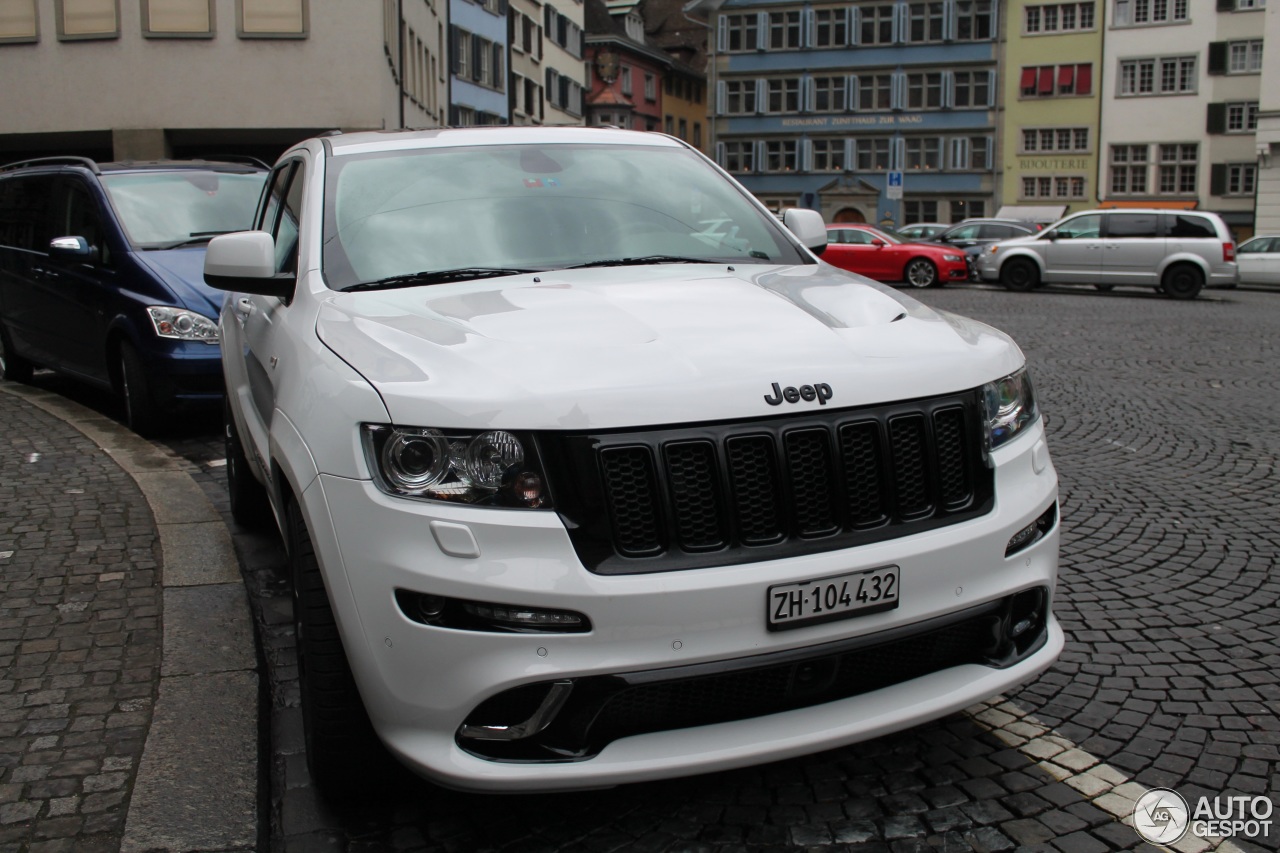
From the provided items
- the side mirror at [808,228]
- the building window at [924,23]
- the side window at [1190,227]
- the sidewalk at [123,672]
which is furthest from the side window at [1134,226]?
the building window at [924,23]

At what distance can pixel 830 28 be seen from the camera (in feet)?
244

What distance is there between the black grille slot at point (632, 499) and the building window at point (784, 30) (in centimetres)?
7562

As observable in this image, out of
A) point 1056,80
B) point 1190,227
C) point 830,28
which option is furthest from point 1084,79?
point 1190,227

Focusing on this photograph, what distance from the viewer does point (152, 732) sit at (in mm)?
3631

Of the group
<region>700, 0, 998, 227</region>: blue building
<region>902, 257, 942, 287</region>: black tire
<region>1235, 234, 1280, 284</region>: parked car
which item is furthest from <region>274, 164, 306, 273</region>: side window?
<region>700, 0, 998, 227</region>: blue building

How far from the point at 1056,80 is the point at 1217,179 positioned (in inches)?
388

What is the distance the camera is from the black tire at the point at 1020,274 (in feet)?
94.5

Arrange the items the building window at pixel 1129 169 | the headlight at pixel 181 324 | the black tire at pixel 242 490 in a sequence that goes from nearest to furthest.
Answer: the black tire at pixel 242 490 → the headlight at pixel 181 324 → the building window at pixel 1129 169

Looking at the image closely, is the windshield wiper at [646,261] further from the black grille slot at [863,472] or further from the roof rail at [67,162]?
the roof rail at [67,162]

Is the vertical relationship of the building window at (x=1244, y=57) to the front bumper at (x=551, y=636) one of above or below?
above

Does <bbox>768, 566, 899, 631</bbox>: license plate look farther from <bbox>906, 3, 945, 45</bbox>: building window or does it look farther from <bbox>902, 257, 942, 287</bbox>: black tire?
<bbox>906, 3, 945, 45</bbox>: building window

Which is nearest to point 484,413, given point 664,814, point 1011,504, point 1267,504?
point 664,814

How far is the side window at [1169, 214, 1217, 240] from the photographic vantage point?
26812mm

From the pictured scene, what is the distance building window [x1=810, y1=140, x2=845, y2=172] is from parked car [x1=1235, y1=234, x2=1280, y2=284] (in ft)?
145
